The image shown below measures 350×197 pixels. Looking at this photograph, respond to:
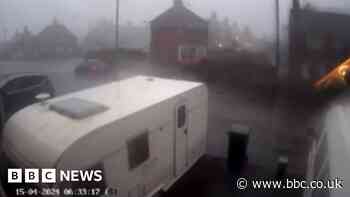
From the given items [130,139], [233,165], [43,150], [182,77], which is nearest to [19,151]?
[43,150]

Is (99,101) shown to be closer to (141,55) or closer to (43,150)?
(43,150)

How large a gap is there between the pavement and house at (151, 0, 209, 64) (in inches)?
41.0

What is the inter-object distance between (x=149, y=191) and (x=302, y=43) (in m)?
13.7

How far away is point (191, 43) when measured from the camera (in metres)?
19.4

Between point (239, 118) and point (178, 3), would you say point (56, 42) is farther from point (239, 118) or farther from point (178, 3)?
point (239, 118)

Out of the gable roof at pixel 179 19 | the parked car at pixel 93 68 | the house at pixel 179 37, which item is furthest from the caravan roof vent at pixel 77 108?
the gable roof at pixel 179 19

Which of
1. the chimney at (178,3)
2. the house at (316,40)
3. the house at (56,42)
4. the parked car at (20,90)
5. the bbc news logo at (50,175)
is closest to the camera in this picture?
the bbc news logo at (50,175)

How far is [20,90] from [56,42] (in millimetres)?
18210

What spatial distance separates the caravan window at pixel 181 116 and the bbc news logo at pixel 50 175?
96.8 inches

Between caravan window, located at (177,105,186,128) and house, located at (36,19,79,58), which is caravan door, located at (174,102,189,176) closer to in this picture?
caravan window, located at (177,105,186,128)

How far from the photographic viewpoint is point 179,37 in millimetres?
19047

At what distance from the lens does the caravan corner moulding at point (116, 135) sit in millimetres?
3564

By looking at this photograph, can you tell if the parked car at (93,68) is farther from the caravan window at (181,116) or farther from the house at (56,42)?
the caravan window at (181,116)

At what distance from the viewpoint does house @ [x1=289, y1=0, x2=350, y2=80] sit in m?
14.7
